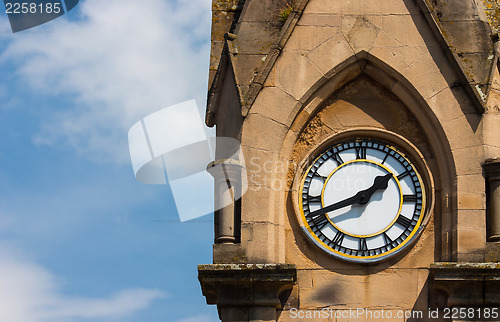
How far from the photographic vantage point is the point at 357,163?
22.4 meters

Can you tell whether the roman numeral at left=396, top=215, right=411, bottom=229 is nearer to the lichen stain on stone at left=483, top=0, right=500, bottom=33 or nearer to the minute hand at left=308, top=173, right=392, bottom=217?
the minute hand at left=308, top=173, right=392, bottom=217

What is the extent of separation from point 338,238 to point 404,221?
107 cm

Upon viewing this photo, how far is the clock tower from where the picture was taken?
21.4m

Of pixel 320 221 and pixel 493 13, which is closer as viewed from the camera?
pixel 320 221

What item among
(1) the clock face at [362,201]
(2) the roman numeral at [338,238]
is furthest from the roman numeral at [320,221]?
(2) the roman numeral at [338,238]

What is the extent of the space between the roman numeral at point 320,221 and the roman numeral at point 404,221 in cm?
114

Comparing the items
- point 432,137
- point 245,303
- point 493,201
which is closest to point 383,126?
point 432,137

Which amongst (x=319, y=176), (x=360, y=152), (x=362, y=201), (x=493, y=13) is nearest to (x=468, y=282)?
(x=362, y=201)

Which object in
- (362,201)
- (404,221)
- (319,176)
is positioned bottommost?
(404,221)

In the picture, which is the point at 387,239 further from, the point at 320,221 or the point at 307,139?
the point at 307,139

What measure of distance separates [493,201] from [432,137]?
156 centimetres

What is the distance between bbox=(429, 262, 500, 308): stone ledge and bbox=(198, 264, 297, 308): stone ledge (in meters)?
2.23

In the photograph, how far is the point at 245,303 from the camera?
21.3 m

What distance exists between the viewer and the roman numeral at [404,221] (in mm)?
21922
